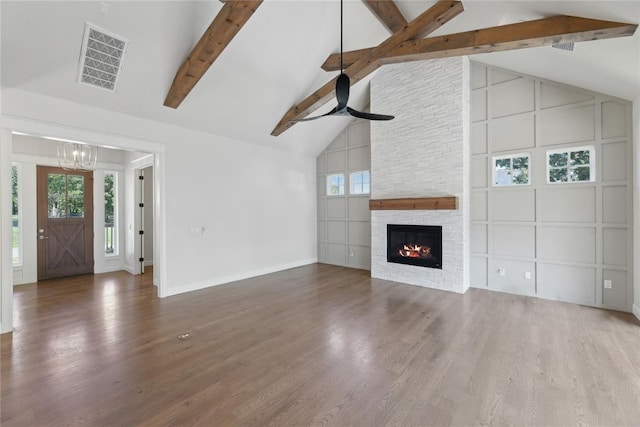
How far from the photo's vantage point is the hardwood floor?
6.72 feet

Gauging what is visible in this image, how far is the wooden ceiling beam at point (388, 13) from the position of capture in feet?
12.5

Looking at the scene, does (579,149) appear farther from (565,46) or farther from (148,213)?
(148,213)

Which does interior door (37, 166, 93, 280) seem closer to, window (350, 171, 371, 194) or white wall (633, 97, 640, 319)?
window (350, 171, 371, 194)

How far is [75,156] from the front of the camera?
Answer: 5762mm

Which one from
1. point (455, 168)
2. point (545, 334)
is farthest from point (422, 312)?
point (455, 168)

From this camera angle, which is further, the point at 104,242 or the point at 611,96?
the point at 104,242

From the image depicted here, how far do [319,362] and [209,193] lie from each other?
13.0 feet

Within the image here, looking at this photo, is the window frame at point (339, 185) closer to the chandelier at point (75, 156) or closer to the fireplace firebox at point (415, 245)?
the fireplace firebox at point (415, 245)

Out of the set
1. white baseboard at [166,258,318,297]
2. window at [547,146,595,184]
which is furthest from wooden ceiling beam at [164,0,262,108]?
window at [547,146,595,184]

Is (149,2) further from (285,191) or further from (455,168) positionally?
(455,168)

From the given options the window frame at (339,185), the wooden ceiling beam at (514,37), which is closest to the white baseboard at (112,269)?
the window frame at (339,185)

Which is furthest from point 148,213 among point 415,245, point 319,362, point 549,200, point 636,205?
point 636,205

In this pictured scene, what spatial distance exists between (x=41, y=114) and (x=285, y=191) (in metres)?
4.49

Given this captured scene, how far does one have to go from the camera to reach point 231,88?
15.4 feet
